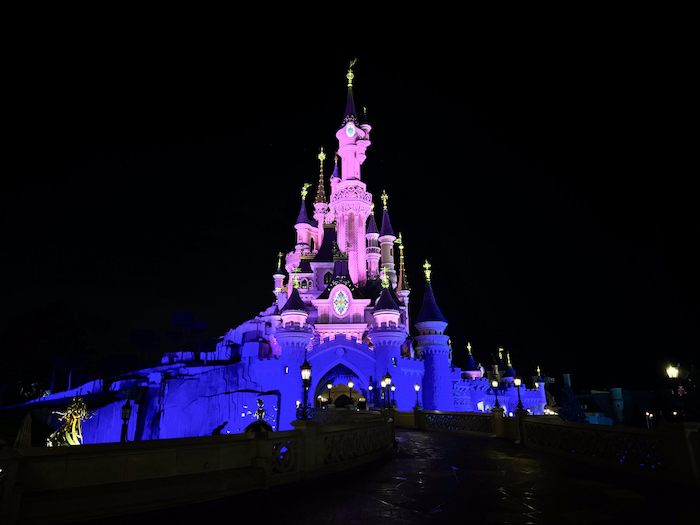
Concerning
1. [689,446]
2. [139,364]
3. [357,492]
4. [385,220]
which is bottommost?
[357,492]

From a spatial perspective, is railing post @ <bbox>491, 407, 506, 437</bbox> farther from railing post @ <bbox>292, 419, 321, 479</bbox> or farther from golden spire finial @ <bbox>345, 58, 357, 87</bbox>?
golden spire finial @ <bbox>345, 58, 357, 87</bbox>

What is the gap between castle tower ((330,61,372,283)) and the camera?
4803 cm

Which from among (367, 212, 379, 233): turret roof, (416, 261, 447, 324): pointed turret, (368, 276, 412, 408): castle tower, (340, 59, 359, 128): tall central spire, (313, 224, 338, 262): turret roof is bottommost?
(368, 276, 412, 408): castle tower

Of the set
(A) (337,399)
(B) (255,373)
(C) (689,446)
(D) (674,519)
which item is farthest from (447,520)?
(A) (337,399)

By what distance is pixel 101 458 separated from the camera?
6.37 metres

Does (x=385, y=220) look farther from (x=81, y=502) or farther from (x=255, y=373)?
(x=81, y=502)

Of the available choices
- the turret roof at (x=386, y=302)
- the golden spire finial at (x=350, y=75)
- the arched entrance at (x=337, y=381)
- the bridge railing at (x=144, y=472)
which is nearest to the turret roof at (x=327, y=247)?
the turret roof at (x=386, y=302)

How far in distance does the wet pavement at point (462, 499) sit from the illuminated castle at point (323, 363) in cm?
2364

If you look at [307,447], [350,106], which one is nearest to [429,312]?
[350,106]

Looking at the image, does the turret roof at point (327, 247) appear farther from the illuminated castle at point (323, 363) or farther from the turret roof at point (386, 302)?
the turret roof at point (386, 302)

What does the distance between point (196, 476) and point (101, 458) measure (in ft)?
4.85

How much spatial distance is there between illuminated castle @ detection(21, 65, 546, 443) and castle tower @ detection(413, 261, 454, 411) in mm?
90

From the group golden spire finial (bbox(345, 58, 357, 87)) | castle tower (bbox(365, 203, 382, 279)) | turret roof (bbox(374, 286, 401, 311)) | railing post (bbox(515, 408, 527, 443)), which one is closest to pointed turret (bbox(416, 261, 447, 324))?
turret roof (bbox(374, 286, 401, 311))

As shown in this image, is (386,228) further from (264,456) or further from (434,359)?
(264,456)
